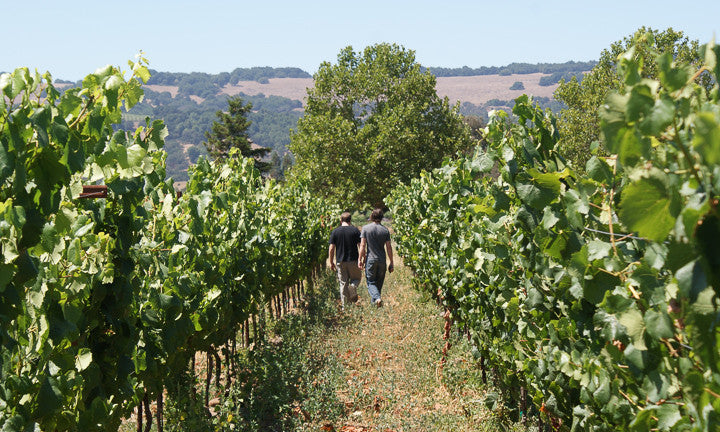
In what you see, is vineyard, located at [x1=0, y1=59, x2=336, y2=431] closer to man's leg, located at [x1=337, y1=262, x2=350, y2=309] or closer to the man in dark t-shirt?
the man in dark t-shirt

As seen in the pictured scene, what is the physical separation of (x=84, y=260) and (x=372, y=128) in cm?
2960

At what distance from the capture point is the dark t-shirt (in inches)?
427

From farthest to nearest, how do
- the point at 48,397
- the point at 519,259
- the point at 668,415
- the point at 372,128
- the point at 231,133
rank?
the point at 231,133 → the point at 372,128 → the point at 519,259 → the point at 48,397 → the point at 668,415

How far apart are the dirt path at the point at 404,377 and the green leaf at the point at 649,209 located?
4.38 m

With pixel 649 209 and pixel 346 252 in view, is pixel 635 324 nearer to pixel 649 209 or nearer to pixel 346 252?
pixel 649 209

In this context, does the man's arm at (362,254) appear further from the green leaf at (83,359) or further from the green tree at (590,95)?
the green tree at (590,95)

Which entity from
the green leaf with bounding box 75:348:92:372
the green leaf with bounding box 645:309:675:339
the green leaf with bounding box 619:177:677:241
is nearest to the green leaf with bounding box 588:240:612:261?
the green leaf with bounding box 645:309:675:339

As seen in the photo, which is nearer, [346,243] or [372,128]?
[346,243]

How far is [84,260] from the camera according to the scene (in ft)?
10.1

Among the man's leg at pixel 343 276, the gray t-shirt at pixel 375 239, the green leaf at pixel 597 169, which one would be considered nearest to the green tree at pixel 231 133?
the man's leg at pixel 343 276

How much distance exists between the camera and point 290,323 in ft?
32.3

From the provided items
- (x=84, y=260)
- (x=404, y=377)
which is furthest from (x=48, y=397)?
(x=404, y=377)

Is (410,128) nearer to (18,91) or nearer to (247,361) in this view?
(247,361)

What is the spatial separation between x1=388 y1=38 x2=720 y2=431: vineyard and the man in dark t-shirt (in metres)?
5.30
